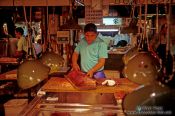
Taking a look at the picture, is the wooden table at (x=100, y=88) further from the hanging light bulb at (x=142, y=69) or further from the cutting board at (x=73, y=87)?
the hanging light bulb at (x=142, y=69)

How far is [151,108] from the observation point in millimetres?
1308

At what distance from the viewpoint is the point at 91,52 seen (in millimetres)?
5574

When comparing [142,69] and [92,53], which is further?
[92,53]

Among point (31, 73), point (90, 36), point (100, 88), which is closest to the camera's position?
point (31, 73)

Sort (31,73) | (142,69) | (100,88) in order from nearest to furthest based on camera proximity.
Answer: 1. (142,69)
2. (31,73)
3. (100,88)

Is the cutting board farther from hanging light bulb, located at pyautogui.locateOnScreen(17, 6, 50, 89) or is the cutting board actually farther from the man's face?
the man's face

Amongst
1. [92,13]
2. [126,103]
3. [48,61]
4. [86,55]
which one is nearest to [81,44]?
[86,55]

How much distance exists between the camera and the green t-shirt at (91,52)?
551 centimetres

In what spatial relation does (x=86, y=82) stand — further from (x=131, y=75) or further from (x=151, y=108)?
(x=151, y=108)

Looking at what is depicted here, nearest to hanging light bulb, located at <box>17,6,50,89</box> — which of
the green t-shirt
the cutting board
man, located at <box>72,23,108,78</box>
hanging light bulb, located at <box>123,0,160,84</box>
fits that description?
hanging light bulb, located at <box>123,0,160,84</box>

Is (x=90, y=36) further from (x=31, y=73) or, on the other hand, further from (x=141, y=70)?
(x=141, y=70)

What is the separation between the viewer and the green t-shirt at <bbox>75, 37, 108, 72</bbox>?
551cm

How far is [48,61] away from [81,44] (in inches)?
95.3

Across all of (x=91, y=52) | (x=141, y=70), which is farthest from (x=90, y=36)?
(x=141, y=70)
